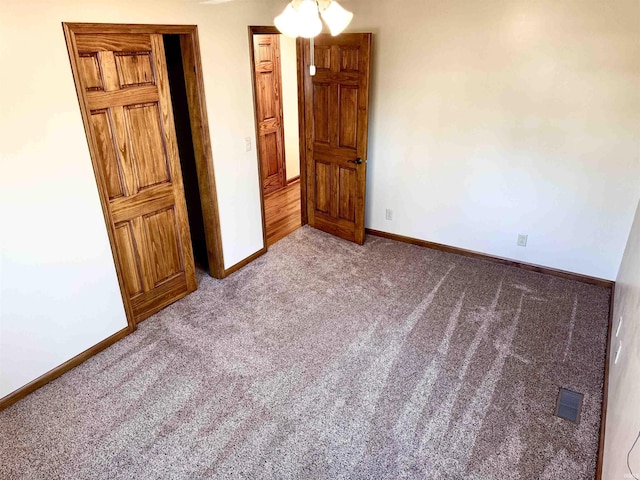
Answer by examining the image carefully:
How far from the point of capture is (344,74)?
3.88 m

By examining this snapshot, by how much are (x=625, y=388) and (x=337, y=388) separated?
1441mm

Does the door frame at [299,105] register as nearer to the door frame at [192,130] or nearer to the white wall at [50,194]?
the white wall at [50,194]

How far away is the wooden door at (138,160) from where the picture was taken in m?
2.62

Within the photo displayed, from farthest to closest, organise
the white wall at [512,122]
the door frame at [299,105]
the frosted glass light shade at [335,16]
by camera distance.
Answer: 1. the door frame at [299,105]
2. the white wall at [512,122]
3. the frosted glass light shade at [335,16]

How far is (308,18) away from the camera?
6.00 ft

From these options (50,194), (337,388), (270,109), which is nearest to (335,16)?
(50,194)

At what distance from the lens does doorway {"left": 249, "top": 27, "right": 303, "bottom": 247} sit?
17.2 ft

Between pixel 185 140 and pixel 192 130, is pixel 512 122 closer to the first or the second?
pixel 192 130

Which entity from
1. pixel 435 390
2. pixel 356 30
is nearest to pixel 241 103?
pixel 356 30

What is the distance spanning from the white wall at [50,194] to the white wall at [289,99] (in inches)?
99.4

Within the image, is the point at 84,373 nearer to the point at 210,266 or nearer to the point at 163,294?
the point at 163,294

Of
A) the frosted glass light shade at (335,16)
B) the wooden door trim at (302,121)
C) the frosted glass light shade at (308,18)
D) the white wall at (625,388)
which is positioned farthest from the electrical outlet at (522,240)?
the frosted glass light shade at (308,18)

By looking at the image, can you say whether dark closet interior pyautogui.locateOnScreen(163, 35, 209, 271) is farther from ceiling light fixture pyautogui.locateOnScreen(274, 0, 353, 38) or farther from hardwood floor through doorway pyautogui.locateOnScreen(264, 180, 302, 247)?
ceiling light fixture pyautogui.locateOnScreen(274, 0, 353, 38)

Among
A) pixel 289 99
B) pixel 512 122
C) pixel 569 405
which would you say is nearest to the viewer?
pixel 569 405
